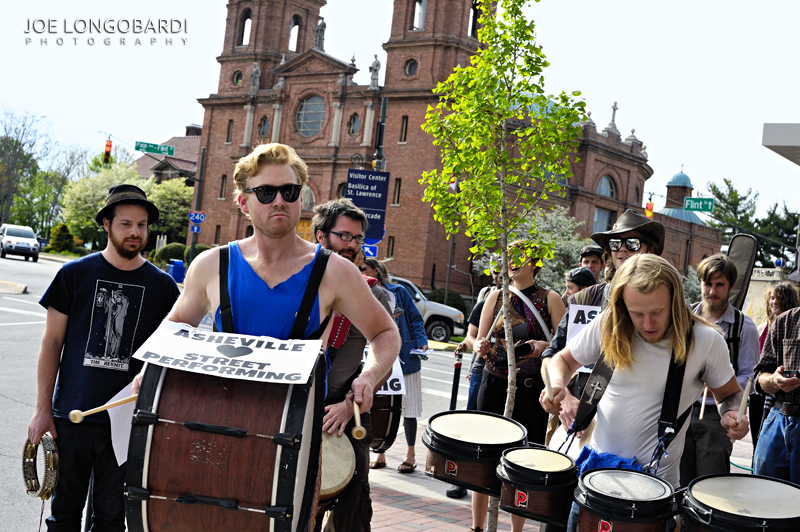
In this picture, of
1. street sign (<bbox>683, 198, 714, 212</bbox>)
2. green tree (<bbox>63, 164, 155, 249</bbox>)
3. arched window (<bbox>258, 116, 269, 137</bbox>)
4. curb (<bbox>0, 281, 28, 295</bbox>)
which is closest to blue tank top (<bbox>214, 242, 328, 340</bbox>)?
curb (<bbox>0, 281, 28, 295</bbox>)

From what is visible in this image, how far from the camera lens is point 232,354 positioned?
2.52m

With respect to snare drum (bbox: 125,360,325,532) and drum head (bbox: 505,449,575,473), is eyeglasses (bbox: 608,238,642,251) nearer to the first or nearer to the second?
drum head (bbox: 505,449,575,473)

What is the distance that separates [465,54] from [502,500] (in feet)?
141

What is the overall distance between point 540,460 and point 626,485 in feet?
1.48

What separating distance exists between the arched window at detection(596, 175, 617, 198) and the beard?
49717 millimetres

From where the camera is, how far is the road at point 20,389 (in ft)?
17.1

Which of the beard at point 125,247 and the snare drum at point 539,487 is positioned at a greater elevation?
the beard at point 125,247

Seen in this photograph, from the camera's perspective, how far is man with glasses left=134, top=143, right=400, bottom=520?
2.85 metres

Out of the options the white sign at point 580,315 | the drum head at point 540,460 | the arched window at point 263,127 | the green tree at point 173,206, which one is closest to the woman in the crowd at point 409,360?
the white sign at point 580,315

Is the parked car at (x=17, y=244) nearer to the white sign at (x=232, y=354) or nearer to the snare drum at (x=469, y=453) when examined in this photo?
the snare drum at (x=469, y=453)

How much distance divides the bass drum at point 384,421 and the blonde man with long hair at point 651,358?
1.83 metres

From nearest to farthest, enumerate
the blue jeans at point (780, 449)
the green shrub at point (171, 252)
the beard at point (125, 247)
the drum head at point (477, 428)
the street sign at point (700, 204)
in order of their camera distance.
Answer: the drum head at point (477, 428) → the beard at point (125, 247) → the blue jeans at point (780, 449) → the street sign at point (700, 204) → the green shrub at point (171, 252)

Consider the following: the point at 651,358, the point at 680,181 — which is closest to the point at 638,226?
the point at 651,358

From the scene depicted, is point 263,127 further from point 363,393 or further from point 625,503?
point 625,503
